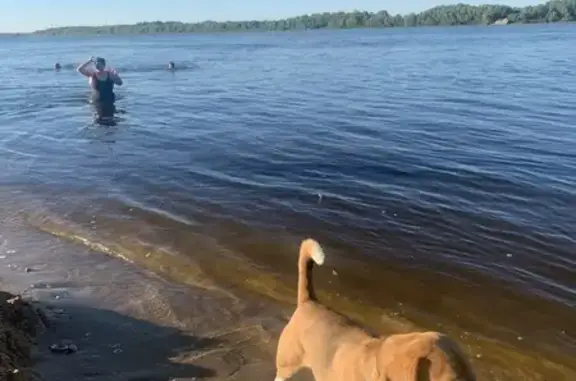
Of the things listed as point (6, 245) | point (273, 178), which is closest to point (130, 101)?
point (273, 178)

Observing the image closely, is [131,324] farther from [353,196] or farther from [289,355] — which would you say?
[353,196]

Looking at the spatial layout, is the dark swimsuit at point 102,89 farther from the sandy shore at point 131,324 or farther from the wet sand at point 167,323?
the sandy shore at point 131,324

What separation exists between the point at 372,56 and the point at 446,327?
45.8 metres

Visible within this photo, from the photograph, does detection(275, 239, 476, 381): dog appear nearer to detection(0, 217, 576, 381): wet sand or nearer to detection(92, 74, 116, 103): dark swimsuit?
detection(0, 217, 576, 381): wet sand

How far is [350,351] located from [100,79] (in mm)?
23336

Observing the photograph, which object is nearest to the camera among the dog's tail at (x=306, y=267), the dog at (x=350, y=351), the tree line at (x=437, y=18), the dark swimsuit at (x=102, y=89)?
the dog at (x=350, y=351)

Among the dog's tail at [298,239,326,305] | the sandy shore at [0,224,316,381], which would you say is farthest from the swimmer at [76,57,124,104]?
the dog's tail at [298,239,326,305]

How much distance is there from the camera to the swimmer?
25797 mm

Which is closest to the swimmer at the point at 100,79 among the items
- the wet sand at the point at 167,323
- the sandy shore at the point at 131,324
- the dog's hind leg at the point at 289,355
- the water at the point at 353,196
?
the water at the point at 353,196

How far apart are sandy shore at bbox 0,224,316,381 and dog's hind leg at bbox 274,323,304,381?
16 centimetres

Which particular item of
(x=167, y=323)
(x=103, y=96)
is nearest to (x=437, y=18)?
(x=103, y=96)

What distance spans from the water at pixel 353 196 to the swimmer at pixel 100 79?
0.89 meters

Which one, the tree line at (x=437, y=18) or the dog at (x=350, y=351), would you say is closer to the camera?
the dog at (x=350, y=351)

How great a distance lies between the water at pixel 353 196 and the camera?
8859 millimetres
